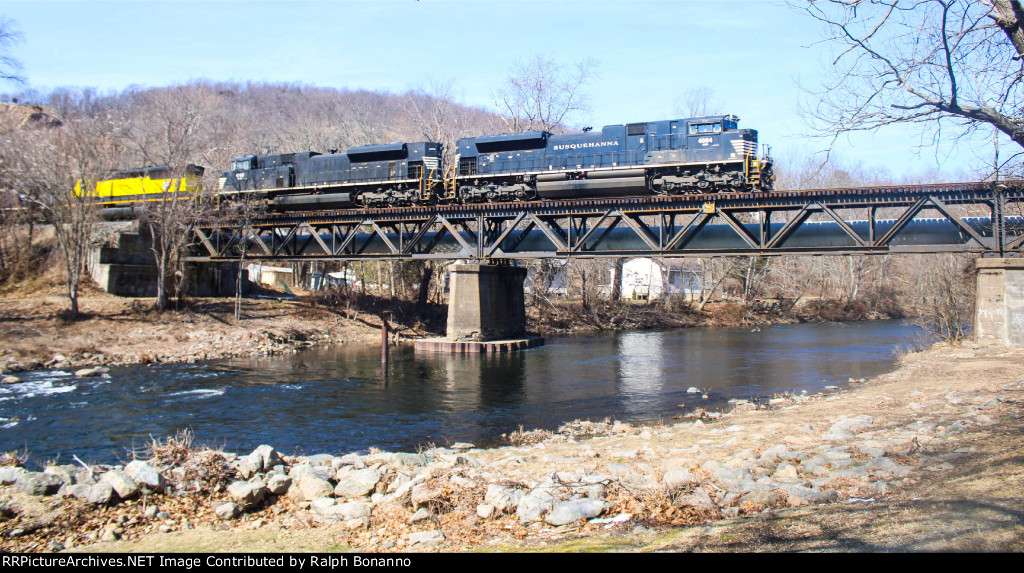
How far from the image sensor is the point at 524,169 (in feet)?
107

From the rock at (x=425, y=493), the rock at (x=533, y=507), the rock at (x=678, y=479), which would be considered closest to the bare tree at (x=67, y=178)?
the rock at (x=425, y=493)

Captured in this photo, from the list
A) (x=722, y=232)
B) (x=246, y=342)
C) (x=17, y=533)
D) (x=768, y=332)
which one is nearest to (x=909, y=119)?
(x=17, y=533)

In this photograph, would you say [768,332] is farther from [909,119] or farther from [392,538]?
[392,538]

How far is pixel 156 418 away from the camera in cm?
1681

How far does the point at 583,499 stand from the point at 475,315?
28759 mm

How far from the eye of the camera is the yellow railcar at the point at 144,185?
3488 centimetres

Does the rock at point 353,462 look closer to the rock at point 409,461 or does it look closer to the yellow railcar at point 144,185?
the rock at point 409,461

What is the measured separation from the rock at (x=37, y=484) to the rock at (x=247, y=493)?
6.49 feet

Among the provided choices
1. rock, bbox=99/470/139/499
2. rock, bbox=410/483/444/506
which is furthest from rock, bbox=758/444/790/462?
rock, bbox=99/470/139/499

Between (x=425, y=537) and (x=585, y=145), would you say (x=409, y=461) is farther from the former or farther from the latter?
(x=585, y=145)

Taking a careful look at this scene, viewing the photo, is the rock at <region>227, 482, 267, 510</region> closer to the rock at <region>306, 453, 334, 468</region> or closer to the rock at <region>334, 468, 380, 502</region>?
the rock at <region>334, 468, 380, 502</region>

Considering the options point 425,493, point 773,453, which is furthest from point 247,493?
point 773,453

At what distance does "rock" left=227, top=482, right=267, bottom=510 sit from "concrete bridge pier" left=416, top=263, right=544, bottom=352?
2680cm
